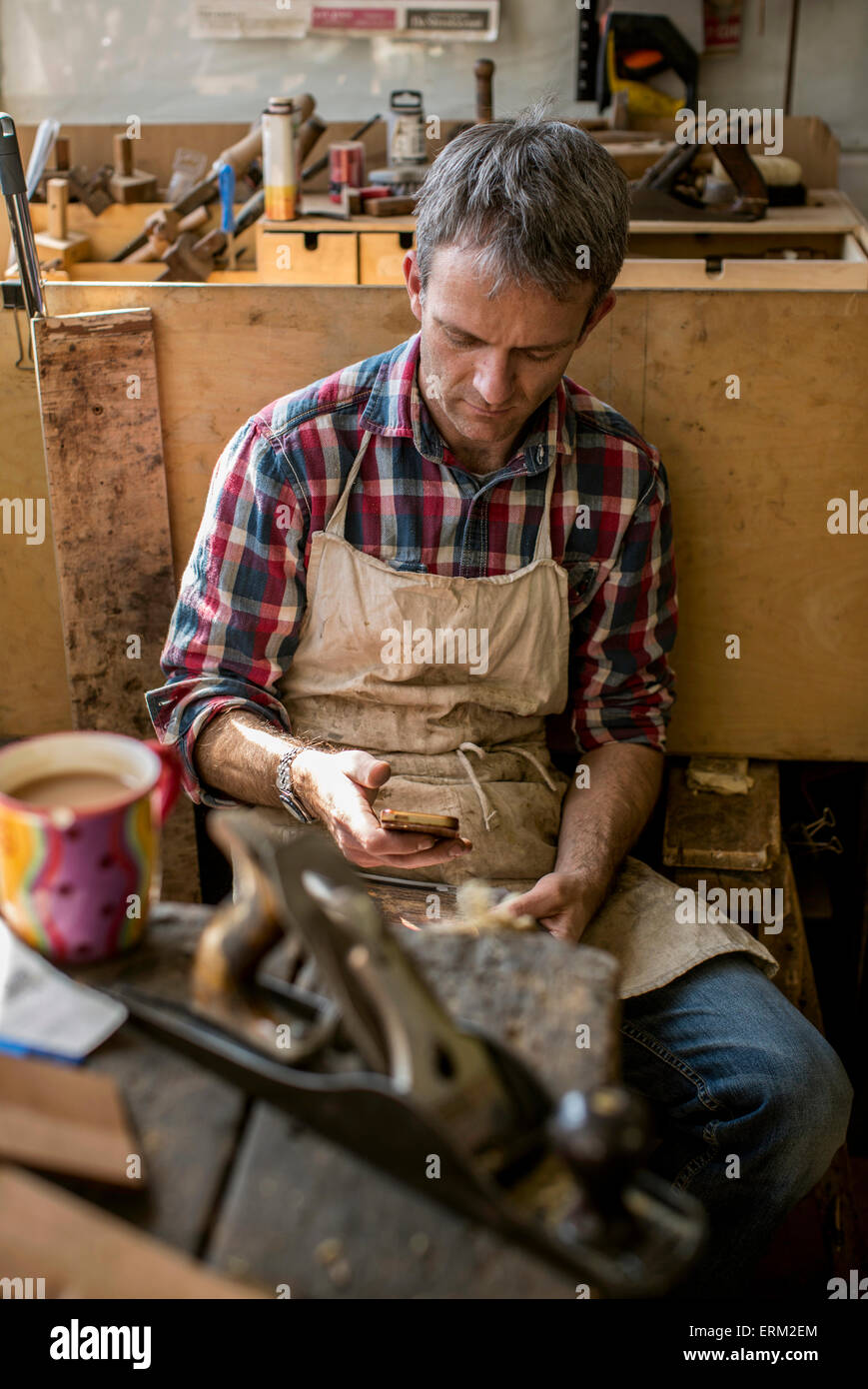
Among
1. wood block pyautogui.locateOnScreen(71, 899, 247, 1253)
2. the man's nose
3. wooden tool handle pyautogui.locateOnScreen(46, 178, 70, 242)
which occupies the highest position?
wooden tool handle pyautogui.locateOnScreen(46, 178, 70, 242)

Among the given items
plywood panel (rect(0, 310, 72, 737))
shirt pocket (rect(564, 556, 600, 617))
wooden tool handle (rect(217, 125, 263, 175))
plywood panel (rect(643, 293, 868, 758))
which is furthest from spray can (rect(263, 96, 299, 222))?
shirt pocket (rect(564, 556, 600, 617))

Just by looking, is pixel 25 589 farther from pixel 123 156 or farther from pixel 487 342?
pixel 123 156

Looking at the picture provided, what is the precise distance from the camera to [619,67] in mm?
3936

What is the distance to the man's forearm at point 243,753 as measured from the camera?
1.65 metres

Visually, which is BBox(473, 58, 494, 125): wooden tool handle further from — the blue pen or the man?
the man

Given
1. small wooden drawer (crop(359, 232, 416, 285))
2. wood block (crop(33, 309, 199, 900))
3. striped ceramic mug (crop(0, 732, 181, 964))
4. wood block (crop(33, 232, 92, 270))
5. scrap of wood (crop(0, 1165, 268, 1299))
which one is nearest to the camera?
scrap of wood (crop(0, 1165, 268, 1299))

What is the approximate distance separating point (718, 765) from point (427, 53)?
10.1ft

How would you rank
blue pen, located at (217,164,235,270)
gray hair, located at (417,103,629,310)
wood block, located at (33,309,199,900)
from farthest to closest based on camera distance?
blue pen, located at (217,164,235,270), wood block, located at (33,309,199,900), gray hair, located at (417,103,629,310)

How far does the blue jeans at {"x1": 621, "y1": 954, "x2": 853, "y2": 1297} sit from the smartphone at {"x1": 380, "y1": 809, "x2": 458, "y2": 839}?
51 cm

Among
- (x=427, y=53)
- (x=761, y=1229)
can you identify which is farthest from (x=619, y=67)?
(x=761, y=1229)

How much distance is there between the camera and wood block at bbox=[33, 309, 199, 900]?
1.94 m

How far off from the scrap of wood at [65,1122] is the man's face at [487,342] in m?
1.02

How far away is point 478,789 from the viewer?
1.80m
